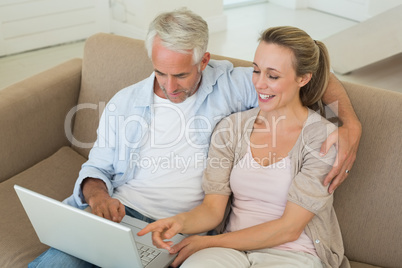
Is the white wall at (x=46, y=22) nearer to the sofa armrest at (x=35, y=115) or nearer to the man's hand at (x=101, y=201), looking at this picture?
the sofa armrest at (x=35, y=115)

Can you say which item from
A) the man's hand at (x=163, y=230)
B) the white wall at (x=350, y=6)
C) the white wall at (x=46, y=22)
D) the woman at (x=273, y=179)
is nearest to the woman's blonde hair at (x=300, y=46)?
the woman at (x=273, y=179)

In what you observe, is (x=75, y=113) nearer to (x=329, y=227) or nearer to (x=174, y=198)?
(x=174, y=198)

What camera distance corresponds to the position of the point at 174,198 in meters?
1.74

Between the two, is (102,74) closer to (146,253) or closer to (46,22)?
(146,253)

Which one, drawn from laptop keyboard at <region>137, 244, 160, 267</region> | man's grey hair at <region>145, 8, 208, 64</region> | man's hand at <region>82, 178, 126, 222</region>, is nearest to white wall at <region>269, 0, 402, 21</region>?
man's grey hair at <region>145, 8, 208, 64</region>

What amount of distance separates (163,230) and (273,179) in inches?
14.0

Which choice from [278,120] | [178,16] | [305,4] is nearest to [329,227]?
[278,120]

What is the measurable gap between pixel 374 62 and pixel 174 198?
8.46 feet

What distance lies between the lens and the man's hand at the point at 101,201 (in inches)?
63.6

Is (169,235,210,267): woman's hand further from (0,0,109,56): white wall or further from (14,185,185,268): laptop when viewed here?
(0,0,109,56): white wall

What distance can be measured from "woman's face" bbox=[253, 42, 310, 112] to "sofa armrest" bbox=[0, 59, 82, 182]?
0.93 metres

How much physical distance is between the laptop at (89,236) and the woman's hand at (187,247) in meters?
0.02

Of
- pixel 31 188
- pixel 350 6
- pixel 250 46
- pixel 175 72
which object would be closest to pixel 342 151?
pixel 175 72

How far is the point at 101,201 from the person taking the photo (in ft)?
5.44
